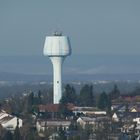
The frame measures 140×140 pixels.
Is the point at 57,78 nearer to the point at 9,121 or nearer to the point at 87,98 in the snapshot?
the point at 87,98

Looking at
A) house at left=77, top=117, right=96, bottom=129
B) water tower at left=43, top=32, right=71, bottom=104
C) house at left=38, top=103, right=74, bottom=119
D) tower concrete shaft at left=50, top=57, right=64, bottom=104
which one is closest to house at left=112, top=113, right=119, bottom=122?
house at left=77, top=117, right=96, bottom=129

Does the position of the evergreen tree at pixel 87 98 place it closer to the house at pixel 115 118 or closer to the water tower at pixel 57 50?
the water tower at pixel 57 50

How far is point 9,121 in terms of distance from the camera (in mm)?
68000

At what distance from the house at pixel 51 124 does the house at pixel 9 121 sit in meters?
0.96

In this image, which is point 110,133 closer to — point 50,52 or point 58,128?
point 58,128

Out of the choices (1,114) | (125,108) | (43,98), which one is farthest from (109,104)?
(43,98)

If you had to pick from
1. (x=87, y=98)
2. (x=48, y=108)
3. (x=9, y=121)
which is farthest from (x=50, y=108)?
(x=9, y=121)

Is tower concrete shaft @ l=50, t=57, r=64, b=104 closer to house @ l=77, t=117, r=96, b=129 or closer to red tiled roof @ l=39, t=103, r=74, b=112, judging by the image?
red tiled roof @ l=39, t=103, r=74, b=112

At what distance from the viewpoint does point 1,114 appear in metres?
73.1

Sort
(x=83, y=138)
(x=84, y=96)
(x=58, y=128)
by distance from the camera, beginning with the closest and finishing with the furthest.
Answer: (x=83, y=138) → (x=58, y=128) → (x=84, y=96)

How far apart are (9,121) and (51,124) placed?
2478mm

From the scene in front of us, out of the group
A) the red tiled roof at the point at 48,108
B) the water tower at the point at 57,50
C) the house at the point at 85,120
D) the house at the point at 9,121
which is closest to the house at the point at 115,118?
the house at the point at 85,120

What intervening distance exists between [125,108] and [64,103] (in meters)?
3.34

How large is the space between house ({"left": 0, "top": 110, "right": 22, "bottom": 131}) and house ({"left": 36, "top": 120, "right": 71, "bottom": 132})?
0.96 metres
